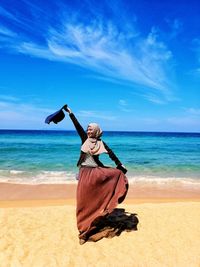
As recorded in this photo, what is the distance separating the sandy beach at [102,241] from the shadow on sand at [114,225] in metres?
0.12

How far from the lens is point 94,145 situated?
6.04 meters

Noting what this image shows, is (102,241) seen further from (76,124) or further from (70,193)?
(70,193)

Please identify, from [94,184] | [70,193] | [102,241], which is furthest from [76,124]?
[70,193]

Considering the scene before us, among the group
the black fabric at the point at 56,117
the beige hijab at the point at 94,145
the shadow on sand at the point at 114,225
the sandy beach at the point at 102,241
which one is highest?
the black fabric at the point at 56,117

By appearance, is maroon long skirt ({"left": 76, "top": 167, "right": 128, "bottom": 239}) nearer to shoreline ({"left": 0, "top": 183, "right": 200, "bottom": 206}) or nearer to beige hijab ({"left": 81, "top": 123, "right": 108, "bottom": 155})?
beige hijab ({"left": 81, "top": 123, "right": 108, "bottom": 155})

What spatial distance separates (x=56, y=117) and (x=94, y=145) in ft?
2.83

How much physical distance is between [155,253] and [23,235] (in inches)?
94.0

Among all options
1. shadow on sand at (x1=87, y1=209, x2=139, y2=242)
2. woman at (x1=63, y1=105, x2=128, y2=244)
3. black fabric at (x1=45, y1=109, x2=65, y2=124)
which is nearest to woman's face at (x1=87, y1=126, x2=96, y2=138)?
woman at (x1=63, y1=105, x2=128, y2=244)

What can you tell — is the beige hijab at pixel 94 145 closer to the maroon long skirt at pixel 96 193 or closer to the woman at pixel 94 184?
the woman at pixel 94 184

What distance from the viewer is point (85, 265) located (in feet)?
16.8

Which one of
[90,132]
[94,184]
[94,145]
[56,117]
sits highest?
[56,117]

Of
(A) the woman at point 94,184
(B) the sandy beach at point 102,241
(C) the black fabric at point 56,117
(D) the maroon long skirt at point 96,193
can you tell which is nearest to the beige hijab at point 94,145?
(A) the woman at point 94,184

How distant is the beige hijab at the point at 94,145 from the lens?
6.02 m

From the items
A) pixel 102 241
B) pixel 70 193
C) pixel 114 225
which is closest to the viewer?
pixel 102 241
